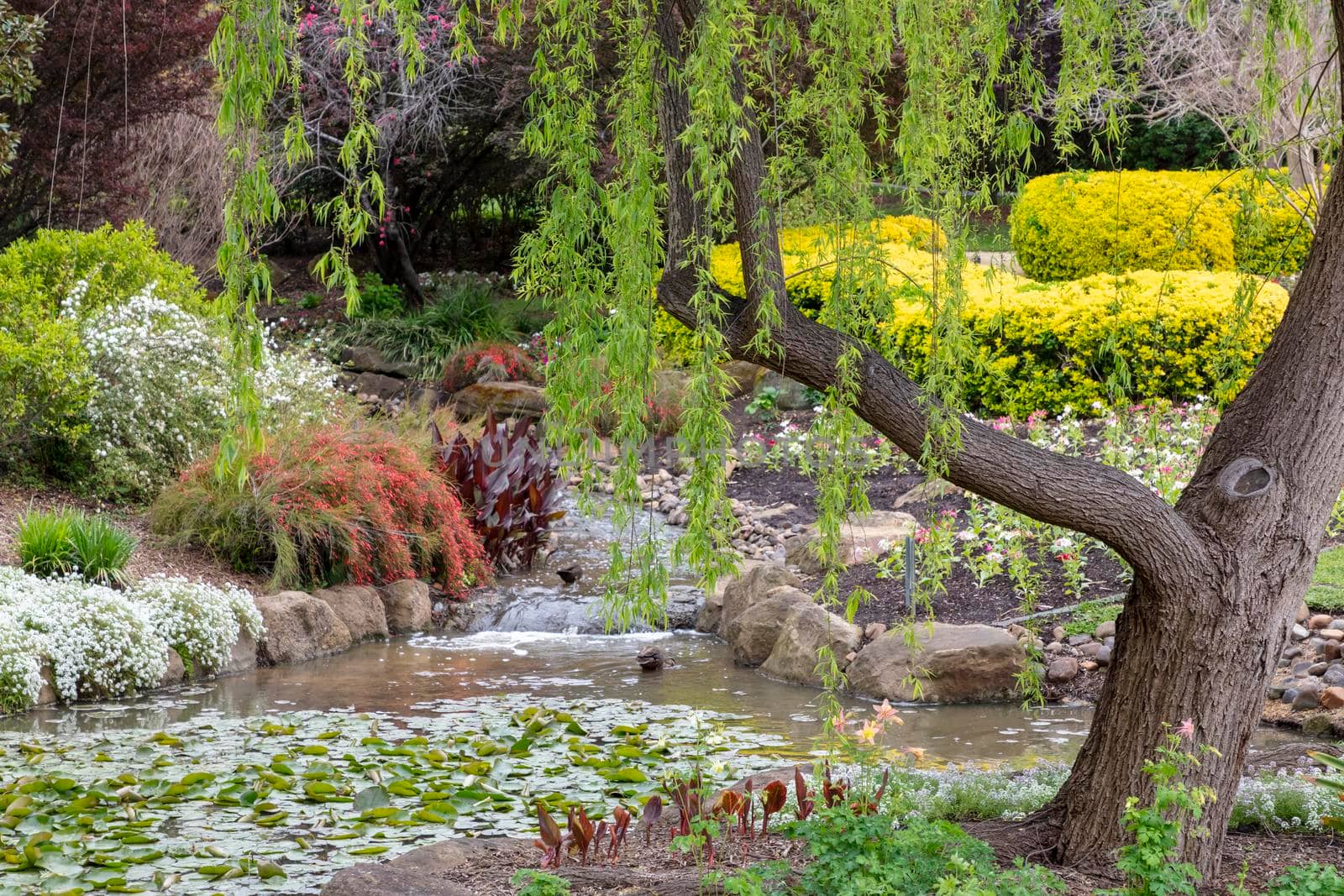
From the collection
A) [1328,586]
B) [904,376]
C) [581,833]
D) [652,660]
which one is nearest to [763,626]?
[652,660]

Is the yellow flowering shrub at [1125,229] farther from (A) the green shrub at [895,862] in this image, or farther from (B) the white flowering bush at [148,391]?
(A) the green shrub at [895,862]

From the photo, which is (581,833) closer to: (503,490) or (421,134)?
(503,490)

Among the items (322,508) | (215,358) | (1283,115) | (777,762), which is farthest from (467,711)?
(1283,115)

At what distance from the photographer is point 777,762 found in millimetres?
5277

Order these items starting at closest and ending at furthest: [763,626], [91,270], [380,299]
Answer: [763,626], [91,270], [380,299]

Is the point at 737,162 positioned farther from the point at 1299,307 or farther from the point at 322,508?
the point at 322,508

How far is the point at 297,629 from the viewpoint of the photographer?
24.2ft

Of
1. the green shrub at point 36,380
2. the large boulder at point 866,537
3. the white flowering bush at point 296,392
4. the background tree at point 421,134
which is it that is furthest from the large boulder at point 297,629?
the background tree at point 421,134

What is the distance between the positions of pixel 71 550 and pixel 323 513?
1.43 metres

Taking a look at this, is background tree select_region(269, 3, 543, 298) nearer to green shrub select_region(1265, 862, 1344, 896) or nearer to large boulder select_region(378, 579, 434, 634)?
large boulder select_region(378, 579, 434, 634)

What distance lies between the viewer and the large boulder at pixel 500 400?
12281mm

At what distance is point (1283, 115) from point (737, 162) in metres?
9.85

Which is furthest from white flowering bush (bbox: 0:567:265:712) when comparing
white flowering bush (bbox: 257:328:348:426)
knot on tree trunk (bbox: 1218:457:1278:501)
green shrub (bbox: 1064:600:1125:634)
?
knot on tree trunk (bbox: 1218:457:1278:501)

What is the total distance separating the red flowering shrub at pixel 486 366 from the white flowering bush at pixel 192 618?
6.27 metres
